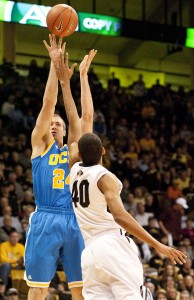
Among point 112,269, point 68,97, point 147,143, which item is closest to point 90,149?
point 112,269

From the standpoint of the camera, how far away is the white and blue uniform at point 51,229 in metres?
6.33

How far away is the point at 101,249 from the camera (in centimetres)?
516

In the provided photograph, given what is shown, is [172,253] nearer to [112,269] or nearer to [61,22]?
[112,269]

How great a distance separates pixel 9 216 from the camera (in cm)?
1217

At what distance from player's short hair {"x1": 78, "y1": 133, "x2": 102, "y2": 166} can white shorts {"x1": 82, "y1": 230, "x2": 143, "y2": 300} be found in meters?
0.55

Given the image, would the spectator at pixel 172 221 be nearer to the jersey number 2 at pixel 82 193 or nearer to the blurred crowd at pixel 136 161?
the blurred crowd at pixel 136 161

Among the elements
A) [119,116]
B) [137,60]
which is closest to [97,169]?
[119,116]

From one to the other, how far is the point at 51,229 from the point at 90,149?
132 cm

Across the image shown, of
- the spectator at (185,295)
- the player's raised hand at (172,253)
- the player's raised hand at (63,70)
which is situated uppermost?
the player's raised hand at (63,70)

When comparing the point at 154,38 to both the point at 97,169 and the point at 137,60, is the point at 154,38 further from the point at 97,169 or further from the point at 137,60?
the point at 97,169

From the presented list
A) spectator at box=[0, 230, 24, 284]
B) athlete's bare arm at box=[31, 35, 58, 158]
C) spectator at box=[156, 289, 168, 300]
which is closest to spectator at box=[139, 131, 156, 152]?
spectator at box=[0, 230, 24, 284]

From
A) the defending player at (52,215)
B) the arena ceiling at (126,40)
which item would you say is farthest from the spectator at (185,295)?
the arena ceiling at (126,40)

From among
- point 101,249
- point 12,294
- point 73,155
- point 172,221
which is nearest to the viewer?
point 101,249

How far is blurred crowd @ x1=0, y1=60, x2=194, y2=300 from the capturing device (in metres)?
12.1
